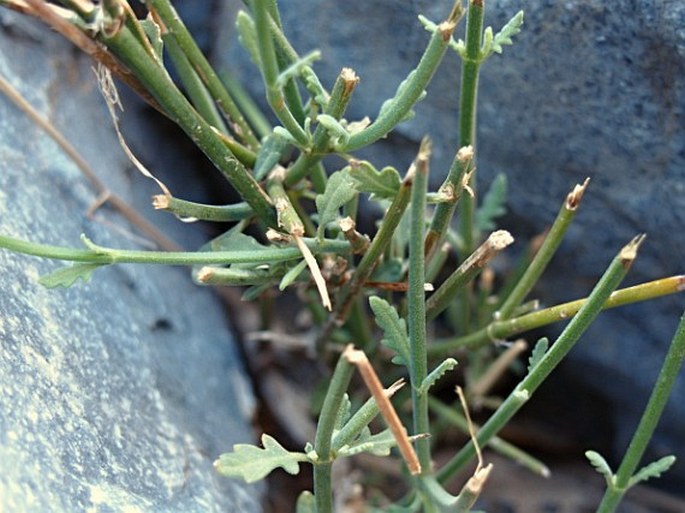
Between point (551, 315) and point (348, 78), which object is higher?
point (348, 78)

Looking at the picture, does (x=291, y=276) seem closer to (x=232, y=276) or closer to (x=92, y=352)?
(x=232, y=276)

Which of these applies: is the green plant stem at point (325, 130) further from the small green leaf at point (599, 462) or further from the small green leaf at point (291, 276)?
the small green leaf at point (599, 462)

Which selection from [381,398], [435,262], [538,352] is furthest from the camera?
[435,262]

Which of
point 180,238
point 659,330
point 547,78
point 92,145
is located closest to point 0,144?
point 92,145

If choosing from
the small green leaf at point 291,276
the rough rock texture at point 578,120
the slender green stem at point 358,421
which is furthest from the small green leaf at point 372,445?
the rough rock texture at point 578,120

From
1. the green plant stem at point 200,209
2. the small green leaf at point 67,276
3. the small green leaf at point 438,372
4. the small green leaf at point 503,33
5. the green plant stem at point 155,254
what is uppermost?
the small green leaf at point 503,33

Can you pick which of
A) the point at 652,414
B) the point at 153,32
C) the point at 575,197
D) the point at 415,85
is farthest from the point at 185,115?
the point at 652,414

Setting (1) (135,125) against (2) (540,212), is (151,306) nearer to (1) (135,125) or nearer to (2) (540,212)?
(1) (135,125)

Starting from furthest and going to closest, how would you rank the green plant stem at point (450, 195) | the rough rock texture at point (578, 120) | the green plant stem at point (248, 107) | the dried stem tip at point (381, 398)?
the green plant stem at point (248, 107), the rough rock texture at point (578, 120), the green plant stem at point (450, 195), the dried stem tip at point (381, 398)

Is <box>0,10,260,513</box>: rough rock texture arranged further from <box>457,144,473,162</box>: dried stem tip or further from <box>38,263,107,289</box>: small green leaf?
<box>457,144,473,162</box>: dried stem tip
